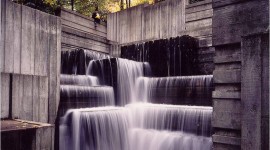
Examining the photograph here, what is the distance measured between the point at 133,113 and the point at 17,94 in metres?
5.50

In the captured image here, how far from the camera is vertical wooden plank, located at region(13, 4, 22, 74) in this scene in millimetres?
6090

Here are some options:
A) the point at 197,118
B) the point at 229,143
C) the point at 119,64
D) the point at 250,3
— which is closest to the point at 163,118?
the point at 197,118

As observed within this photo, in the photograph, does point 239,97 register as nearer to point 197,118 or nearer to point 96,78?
point 197,118

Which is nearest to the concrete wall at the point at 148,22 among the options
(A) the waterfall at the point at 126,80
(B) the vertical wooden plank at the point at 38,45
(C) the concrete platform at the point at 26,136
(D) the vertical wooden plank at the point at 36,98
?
(A) the waterfall at the point at 126,80

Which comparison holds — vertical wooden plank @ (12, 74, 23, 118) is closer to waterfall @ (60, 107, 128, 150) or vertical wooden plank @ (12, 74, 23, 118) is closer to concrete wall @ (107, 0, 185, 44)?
waterfall @ (60, 107, 128, 150)

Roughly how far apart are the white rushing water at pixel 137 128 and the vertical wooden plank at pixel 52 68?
0.92 meters

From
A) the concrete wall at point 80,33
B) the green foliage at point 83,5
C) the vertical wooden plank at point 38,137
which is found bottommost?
the vertical wooden plank at point 38,137

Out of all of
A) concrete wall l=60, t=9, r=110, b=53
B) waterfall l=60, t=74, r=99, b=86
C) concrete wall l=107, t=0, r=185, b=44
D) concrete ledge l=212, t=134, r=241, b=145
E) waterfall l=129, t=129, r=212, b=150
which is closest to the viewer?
concrete ledge l=212, t=134, r=241, b=145

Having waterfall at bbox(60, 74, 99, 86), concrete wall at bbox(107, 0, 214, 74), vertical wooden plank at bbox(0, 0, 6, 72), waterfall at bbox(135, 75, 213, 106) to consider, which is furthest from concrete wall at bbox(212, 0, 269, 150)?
concrete wall at bbox(107, 0, 214, 74)

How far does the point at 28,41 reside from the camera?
21.1ft

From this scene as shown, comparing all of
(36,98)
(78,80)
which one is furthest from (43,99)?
(78,80)

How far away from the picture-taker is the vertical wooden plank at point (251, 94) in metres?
3.69

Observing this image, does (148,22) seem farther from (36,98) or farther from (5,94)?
(5,94)

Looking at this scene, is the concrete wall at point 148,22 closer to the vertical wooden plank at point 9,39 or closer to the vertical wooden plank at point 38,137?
the vertical wooden plank at point 9,39
